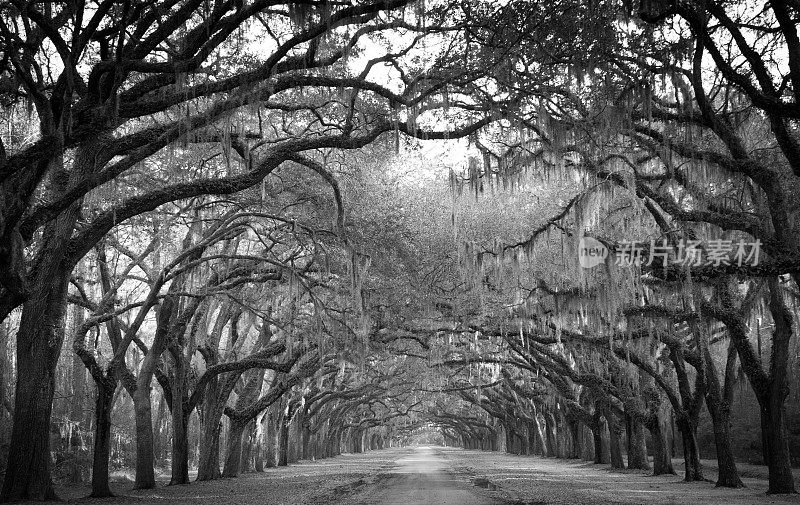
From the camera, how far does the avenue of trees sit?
920 centimetres

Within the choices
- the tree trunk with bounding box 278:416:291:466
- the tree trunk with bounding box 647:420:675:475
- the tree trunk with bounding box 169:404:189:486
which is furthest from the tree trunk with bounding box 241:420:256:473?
the tree trunk with bounding box 647:420:675:475

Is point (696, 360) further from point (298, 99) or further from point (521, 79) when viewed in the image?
point (298, 99)

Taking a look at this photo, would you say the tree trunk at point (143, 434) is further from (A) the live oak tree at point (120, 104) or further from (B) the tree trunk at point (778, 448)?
(B) the tree trunk at point (778, 448)

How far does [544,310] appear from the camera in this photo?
20016mm

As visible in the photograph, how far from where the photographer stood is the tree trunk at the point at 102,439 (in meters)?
14.9

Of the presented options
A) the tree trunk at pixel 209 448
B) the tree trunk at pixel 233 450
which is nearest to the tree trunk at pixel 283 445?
the tree trunk at pixel 233 450

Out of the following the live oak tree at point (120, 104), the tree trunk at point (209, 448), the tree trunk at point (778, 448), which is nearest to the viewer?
the live oak tree at point (120, 104)

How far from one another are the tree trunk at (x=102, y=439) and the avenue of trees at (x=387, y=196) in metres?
0.05

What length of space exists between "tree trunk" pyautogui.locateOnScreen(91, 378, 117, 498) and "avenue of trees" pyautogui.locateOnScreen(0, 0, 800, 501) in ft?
0.16

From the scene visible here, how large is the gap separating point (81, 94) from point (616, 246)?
9.19 m

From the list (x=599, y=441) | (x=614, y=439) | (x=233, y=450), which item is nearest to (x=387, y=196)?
(x=233, y=450)

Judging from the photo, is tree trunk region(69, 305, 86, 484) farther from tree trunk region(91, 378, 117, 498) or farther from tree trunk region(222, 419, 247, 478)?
tree trunk region(222, 419, 247, 478)

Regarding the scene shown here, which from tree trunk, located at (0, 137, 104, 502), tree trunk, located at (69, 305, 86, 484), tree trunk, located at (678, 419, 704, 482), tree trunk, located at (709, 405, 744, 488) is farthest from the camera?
tree trunk, located at (69, 305, 86, 484)

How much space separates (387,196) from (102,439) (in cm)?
808
